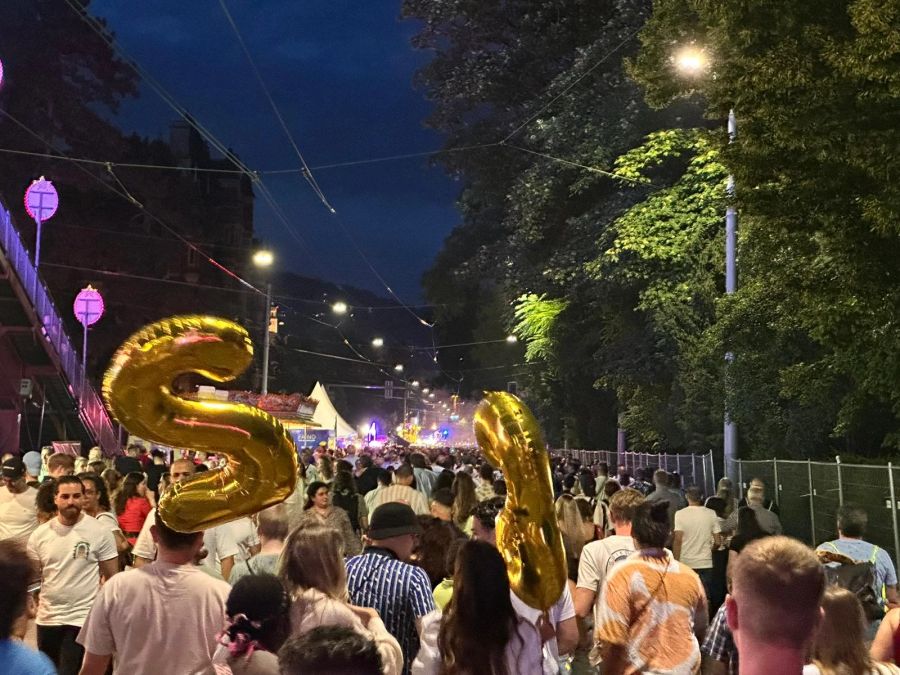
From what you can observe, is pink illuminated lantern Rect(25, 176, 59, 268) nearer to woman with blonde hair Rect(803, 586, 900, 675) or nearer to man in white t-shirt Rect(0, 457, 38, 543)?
man in white t-shirt Rect(0, 457, 38, 543)

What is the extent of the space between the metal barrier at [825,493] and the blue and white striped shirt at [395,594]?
8.58 meters

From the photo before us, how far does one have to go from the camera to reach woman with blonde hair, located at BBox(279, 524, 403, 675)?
14.1ft

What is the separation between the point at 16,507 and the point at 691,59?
11447 mm

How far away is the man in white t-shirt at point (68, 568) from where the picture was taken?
7023mm

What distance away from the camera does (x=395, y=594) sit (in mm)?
4973

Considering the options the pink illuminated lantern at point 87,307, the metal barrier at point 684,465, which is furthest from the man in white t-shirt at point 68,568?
the pink illuminated lantern at point 87,307

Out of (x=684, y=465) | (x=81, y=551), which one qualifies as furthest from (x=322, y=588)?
(x=684, y=465)

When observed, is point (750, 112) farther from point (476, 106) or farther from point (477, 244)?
point (477, 244)

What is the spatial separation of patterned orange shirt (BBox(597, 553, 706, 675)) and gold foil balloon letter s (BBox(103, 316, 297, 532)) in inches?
75.1

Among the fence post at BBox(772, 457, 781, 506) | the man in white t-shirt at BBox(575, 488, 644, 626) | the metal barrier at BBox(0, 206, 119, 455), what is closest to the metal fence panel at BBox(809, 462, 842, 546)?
the fence post at BBox(772, 457, 781, 506)

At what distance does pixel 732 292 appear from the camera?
64.9 ft

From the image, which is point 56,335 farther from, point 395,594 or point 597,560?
point 395,594

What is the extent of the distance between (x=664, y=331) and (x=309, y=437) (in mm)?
22561

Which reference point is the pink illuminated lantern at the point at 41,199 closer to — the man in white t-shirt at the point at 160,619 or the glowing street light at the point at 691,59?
the glowing street light at the point at 691,59
